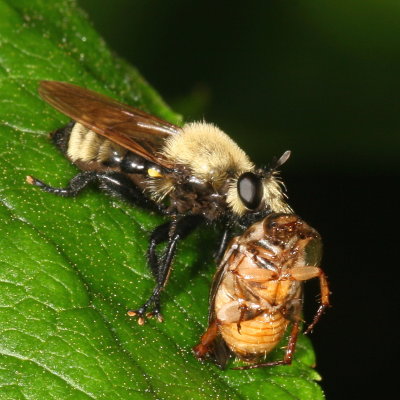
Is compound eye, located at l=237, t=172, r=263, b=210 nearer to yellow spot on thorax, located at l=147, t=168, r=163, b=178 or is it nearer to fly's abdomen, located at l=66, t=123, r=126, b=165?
yellow spot on thorax, located at l=147, t=168, r=163, b=178

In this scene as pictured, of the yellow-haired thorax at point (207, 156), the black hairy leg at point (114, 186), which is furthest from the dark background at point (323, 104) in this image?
the black hairy leg at point (114, 186)

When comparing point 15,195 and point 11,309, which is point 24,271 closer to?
point 11,309

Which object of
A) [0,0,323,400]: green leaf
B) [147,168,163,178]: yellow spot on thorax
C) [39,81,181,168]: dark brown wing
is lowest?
[0,0,323,400]: green leaf

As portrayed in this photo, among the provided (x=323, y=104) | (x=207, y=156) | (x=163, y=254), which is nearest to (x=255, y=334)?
(x=163, y=254)

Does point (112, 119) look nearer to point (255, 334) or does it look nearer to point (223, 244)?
point (223, 244)

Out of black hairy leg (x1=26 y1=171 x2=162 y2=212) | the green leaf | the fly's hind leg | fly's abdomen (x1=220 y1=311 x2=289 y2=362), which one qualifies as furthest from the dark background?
fly's abdomen (x1=220 y1=311 x2=289 y2=362)

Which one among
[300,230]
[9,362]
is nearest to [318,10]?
[300,230]
